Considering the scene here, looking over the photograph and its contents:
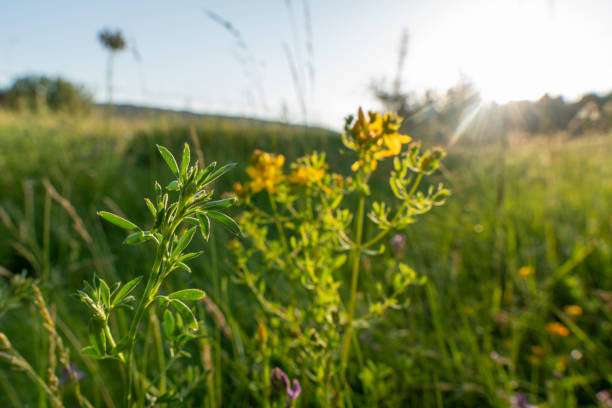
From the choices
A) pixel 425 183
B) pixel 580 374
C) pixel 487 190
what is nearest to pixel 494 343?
pixel 580 374

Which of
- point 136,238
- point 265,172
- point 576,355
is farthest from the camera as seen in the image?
point 576,355

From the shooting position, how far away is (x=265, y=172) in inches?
30.5

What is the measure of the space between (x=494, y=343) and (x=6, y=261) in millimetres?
2919

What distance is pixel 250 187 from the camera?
81 cm

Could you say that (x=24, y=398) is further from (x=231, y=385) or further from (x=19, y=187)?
(x=19, y=187)

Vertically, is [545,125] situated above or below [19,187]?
above

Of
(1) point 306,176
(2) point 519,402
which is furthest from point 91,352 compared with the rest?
(2) point 519,402

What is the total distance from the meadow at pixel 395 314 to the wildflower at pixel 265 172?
0.05 m

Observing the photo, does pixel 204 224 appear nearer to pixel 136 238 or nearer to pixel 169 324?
pixel 136 238

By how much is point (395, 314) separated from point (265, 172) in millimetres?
1092

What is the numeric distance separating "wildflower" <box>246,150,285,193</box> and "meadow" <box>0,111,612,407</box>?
46 millimetres

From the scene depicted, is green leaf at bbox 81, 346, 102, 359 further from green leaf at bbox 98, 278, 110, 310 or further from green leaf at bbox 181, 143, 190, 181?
green leaf at bbox 181, 143, 190, 181

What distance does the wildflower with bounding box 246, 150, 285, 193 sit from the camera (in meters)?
0.76

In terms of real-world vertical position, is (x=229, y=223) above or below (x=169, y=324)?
above
